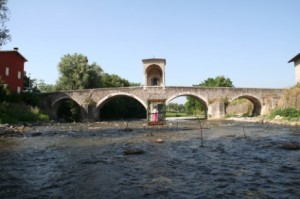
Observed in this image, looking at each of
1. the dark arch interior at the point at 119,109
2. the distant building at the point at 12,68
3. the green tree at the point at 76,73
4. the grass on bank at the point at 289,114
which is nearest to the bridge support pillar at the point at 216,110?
the grass on bank at the point at 289,114

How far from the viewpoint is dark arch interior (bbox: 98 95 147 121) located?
5725 cm

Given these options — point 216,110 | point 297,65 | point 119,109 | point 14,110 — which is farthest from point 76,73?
point 297,65

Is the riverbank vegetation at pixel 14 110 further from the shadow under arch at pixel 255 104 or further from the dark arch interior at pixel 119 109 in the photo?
the shadow under arch at pixel 255 104

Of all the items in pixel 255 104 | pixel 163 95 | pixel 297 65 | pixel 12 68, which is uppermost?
pixel 297 65

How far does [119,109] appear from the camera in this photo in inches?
2447

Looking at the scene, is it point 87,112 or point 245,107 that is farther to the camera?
point 245,107

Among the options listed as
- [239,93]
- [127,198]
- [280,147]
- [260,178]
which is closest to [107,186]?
[127,198]

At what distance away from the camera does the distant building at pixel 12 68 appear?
4037 centimetres

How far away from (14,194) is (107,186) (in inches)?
82.4

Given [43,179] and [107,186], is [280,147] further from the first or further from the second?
[43,179]

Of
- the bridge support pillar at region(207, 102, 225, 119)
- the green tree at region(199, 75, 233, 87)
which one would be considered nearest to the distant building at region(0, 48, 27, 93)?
the bridge support pillar at region(207, 102, 225, 119)

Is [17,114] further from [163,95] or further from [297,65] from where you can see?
[297,65]

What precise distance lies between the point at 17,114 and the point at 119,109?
96.8 feet

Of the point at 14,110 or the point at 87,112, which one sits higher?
the point at 14,110
